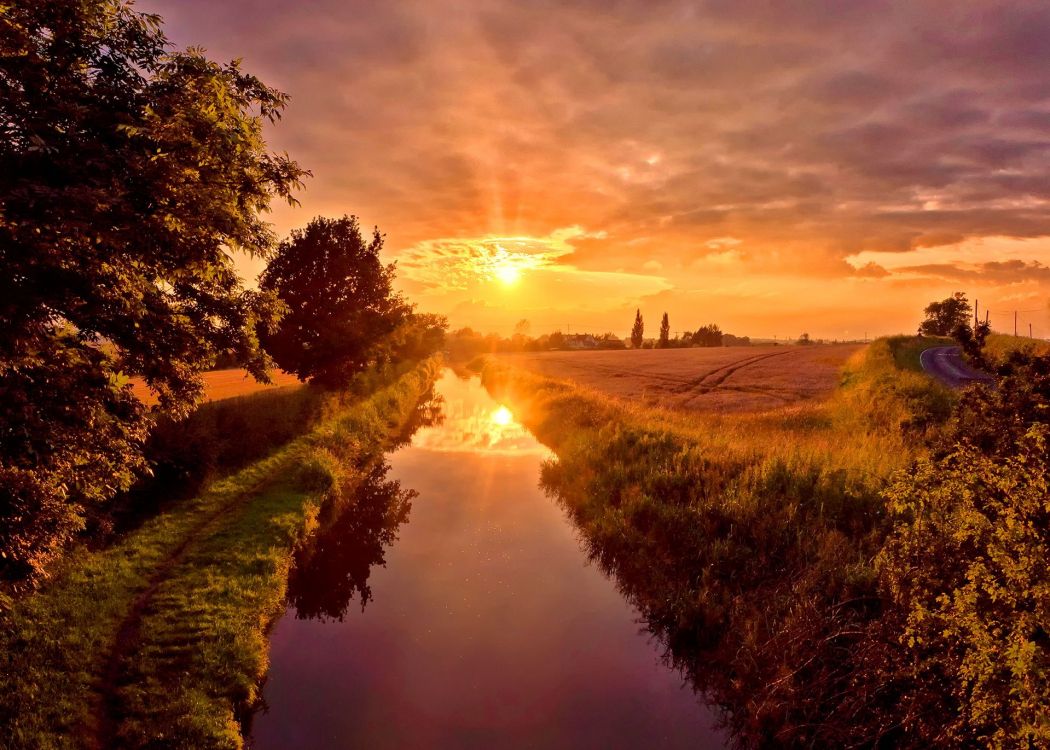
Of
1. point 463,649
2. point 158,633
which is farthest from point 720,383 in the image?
point 158,633

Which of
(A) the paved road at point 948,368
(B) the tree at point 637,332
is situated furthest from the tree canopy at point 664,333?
Answer: (A) the paved road at point 948,368

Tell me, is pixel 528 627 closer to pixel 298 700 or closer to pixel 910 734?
pixel 298 700

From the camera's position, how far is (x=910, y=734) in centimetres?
605

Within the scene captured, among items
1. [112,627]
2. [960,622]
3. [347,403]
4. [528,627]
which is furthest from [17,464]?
[347,403]

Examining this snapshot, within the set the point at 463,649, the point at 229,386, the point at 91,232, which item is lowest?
the point at 463,649

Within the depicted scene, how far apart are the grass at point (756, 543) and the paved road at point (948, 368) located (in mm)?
14457

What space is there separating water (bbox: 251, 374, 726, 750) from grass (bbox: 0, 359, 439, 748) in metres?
0.85

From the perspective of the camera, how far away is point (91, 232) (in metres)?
5.98

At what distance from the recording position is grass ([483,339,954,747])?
7.38m

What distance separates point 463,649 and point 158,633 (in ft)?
17.9

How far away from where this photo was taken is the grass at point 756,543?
738cm

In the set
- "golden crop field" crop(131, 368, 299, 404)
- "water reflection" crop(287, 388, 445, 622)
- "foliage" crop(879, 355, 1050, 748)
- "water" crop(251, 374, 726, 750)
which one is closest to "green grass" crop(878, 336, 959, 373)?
"water" crop(251, 374, 726, 750)

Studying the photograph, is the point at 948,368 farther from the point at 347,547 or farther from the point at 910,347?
the point at 347,547

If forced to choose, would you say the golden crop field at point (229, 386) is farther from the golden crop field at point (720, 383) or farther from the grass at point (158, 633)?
the golden crop field at point (720, 383)
